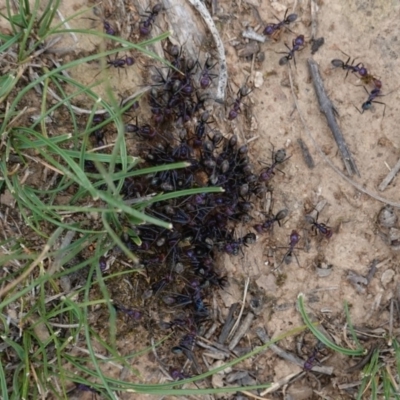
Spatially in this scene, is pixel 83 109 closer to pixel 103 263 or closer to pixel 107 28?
pixel 107 28

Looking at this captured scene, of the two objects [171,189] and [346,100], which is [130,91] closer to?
[171,189]

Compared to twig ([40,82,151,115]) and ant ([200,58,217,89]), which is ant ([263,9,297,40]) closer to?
ant ([200,58,217,89])

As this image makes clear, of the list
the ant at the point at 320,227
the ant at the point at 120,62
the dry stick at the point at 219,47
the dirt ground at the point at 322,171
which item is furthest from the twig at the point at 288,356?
the ant at the point at 120,62

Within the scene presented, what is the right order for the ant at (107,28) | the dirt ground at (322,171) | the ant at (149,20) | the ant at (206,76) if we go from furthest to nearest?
the dirt ground at (322,171)
the ant at (206,76)
the ant at (149,20)
the ant at (107,28)

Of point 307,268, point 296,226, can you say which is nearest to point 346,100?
point 296,226

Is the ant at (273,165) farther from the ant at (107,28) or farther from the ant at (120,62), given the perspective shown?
the ant at (107,28)

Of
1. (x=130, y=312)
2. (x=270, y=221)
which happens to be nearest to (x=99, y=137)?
(x=130, y=312)

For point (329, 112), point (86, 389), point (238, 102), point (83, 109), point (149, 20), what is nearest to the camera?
point (83, 109)
